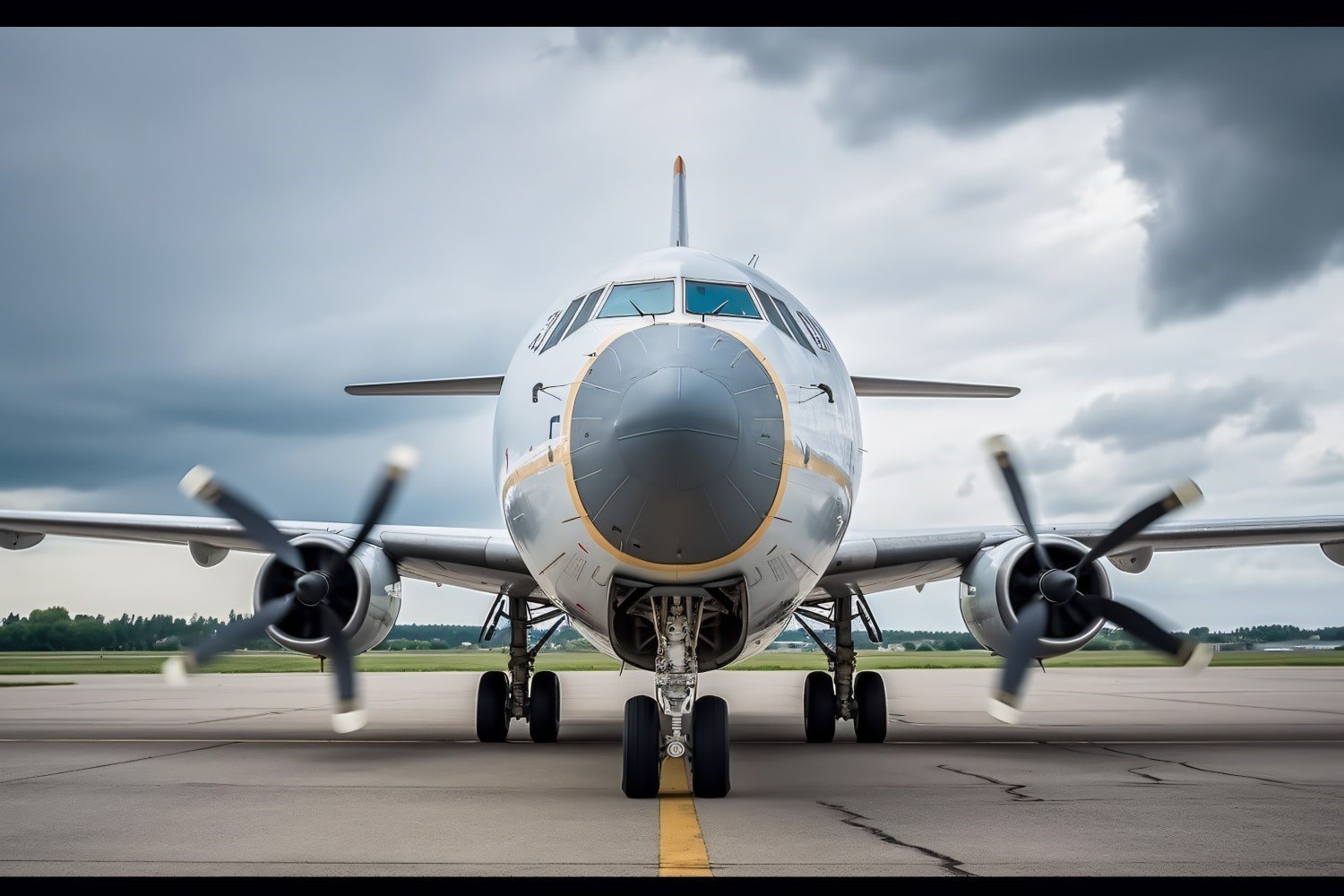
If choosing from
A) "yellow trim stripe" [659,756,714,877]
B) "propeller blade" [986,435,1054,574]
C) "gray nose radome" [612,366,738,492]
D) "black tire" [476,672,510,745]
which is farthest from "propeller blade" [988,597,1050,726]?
"black tire" [476,672,510,745]

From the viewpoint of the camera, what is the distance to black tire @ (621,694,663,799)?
7570 millimetres

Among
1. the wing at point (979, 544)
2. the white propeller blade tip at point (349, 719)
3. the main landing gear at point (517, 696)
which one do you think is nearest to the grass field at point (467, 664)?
the main landing gear at point (517, 696)

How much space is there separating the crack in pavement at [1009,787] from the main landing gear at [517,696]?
5587 mm

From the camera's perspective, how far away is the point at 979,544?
39.9 ft

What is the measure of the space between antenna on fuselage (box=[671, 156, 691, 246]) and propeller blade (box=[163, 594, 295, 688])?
6317 millimetres

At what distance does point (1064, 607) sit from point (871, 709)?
3.30 m

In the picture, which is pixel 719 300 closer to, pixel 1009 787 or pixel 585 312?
pixel 585 312

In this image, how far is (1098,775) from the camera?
9.28 metres

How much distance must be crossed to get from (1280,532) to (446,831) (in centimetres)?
1147

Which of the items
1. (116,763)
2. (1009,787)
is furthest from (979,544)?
(116,763)

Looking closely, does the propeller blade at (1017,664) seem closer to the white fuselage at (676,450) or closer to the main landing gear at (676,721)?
the white fuselage at (676,450)

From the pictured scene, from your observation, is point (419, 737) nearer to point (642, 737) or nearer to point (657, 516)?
point (642, 737)

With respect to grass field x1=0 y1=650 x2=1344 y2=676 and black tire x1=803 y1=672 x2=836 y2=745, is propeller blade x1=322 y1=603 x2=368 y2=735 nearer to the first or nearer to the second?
black tire x1=803 y1=672 x2=836 y2=745
